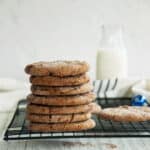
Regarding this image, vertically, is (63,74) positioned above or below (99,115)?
above

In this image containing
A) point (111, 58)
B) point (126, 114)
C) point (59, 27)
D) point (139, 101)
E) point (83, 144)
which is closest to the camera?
point (83, 144)

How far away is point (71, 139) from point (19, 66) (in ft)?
3.03

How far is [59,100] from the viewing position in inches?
42.4

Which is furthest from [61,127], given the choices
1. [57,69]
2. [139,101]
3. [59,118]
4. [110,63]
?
[110,63]

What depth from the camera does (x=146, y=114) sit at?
1.20 meters

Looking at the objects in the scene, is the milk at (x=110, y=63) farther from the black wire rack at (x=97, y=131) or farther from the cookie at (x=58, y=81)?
the cookie at (x=58, y=81)

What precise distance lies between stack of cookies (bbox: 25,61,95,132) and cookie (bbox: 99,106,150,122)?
0.11 m

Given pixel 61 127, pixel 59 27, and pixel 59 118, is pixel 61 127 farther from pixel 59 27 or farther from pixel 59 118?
pixel 59 27

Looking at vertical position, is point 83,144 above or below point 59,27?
below

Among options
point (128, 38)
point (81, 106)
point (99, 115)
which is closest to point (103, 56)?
point (128, 38)

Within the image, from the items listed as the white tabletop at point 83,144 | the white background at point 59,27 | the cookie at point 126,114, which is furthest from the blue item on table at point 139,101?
the white background at point 59,27

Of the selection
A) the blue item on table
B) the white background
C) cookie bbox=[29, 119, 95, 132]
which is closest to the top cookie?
cookie bbox=[29, 119, 95, 132]

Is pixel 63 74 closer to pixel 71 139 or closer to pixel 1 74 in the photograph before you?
pixel 71 139

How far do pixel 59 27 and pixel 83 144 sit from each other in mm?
976
